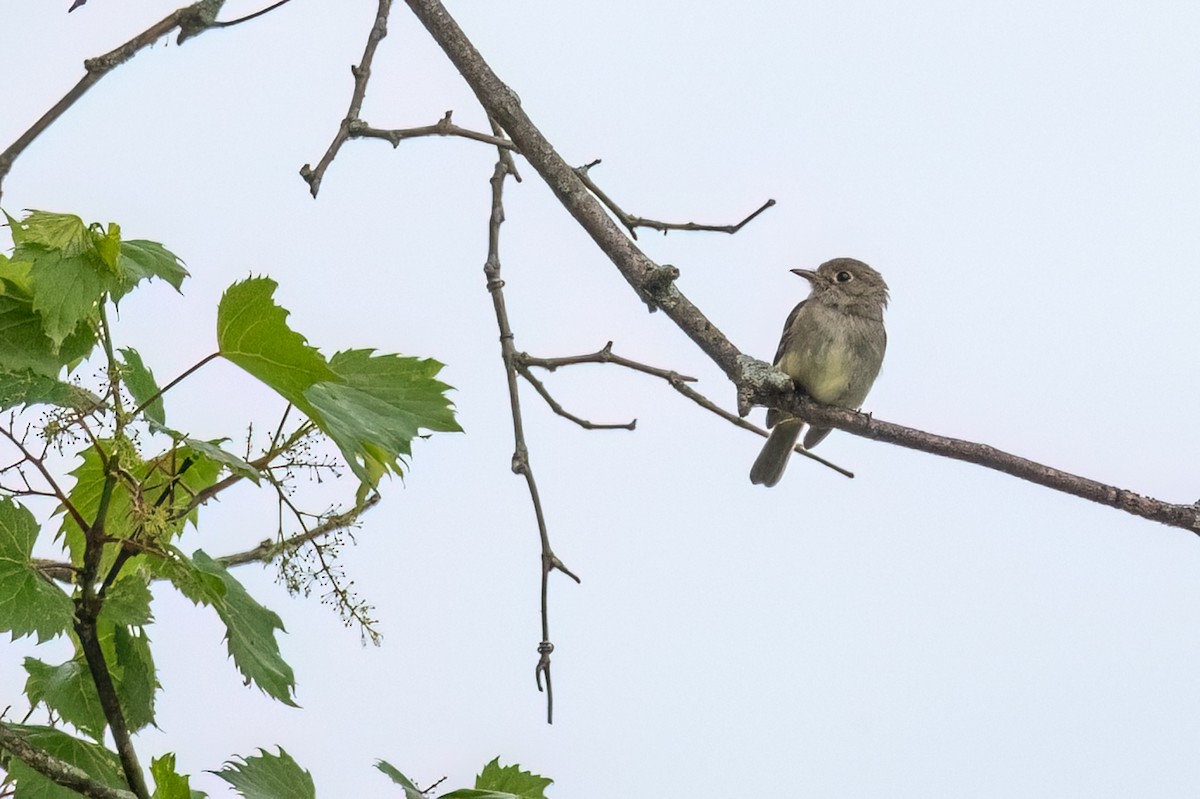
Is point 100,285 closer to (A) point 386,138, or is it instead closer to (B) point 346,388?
(B) point 346,388

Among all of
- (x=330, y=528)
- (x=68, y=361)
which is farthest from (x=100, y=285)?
(x=330, y=528)

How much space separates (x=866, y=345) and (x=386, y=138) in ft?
7.21

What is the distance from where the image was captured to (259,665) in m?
1.46

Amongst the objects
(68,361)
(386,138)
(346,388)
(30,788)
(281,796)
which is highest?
(386,138)

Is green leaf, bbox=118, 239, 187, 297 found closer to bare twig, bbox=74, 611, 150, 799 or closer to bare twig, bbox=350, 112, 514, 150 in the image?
bare twig, bbox=74, 611, 150, 799

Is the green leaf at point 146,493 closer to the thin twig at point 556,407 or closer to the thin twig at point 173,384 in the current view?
the thin twig at point 173,384

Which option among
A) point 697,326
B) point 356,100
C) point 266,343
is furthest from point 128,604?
point 356,100

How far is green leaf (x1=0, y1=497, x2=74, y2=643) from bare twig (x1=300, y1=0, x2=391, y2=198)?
96cm

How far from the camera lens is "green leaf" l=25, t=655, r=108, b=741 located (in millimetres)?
1550

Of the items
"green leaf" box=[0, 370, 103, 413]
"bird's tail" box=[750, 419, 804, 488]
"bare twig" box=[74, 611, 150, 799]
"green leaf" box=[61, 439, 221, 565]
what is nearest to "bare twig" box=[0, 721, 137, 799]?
"bare twig" box=[74, 611, 150, 799]

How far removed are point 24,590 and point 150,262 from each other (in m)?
0.42

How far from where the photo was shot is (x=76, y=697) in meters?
1.56

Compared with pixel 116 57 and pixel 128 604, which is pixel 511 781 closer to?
pixel 128 604

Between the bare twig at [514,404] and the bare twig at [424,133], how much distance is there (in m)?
0.16
